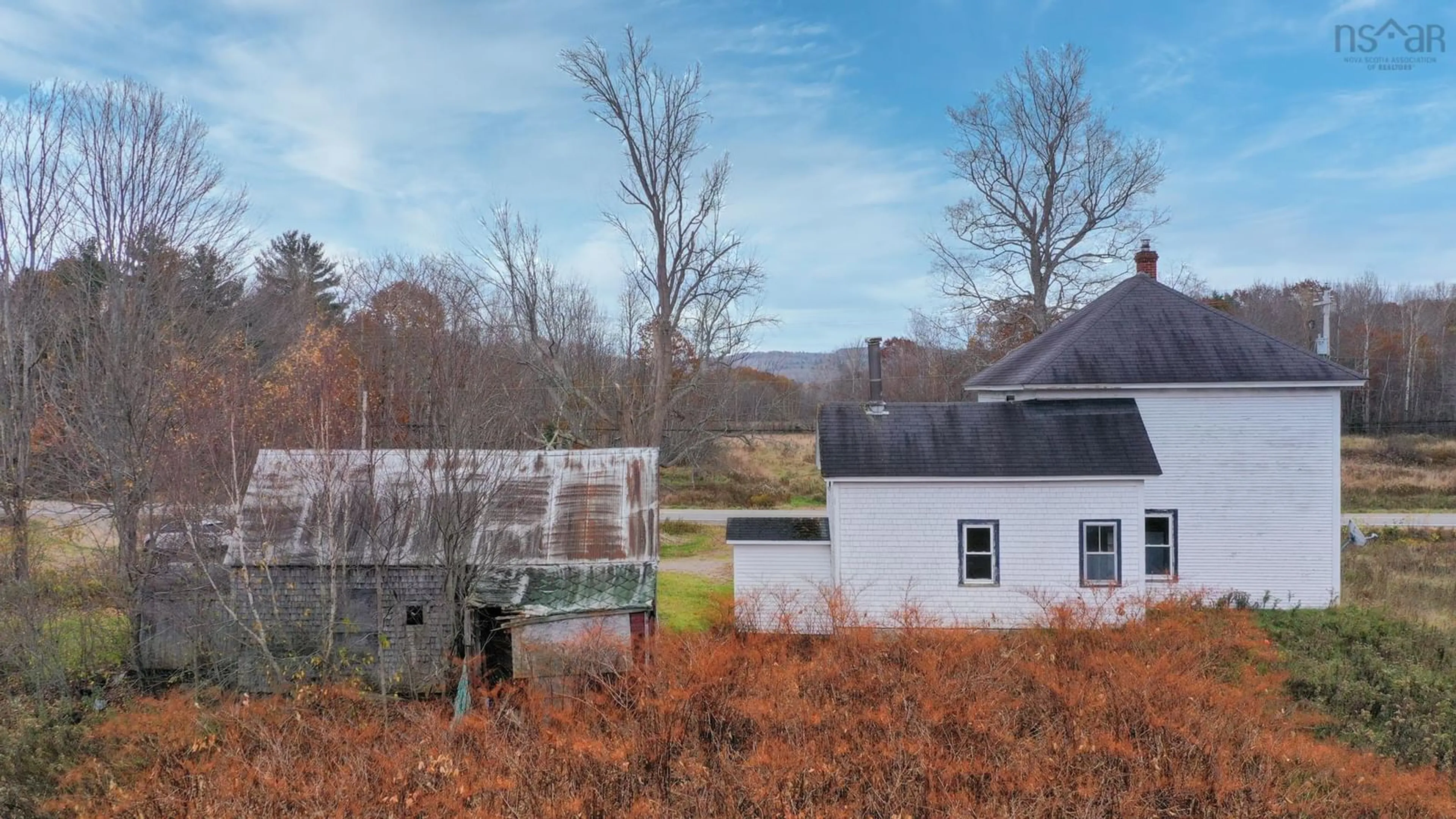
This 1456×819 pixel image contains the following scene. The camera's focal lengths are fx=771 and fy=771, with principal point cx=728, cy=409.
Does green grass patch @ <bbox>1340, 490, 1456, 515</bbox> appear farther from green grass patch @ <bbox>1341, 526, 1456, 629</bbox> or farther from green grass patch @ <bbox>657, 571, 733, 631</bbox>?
green grass patch @ <bbox>657, 571, 733, 631</bbox>

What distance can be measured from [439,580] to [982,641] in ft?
27.1

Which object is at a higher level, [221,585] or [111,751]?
[221,585]

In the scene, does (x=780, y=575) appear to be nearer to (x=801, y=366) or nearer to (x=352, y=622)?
(x=352, y=622)

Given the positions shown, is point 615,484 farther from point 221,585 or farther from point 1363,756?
point 1363,756

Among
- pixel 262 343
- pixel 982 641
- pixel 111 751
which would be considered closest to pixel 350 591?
pixel 111 751

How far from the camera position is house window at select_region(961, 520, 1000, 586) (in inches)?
528

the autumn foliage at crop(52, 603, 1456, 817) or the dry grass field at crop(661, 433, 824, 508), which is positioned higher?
the dry grass field at crop(661, 433, 824, 508)

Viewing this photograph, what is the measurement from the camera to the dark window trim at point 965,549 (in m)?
13.4

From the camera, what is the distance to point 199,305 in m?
15.8

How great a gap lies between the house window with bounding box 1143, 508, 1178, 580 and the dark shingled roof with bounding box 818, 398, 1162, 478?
4.98ft

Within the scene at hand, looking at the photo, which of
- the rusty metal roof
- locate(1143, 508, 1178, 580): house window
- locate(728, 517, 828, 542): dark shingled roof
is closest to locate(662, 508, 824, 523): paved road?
locate(728, 517, 828, 542): dark shingled roof

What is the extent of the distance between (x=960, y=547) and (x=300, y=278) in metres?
42.1

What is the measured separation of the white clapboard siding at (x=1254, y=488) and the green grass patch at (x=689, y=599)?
843 centimetres

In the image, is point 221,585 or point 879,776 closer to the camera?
point 879,776
